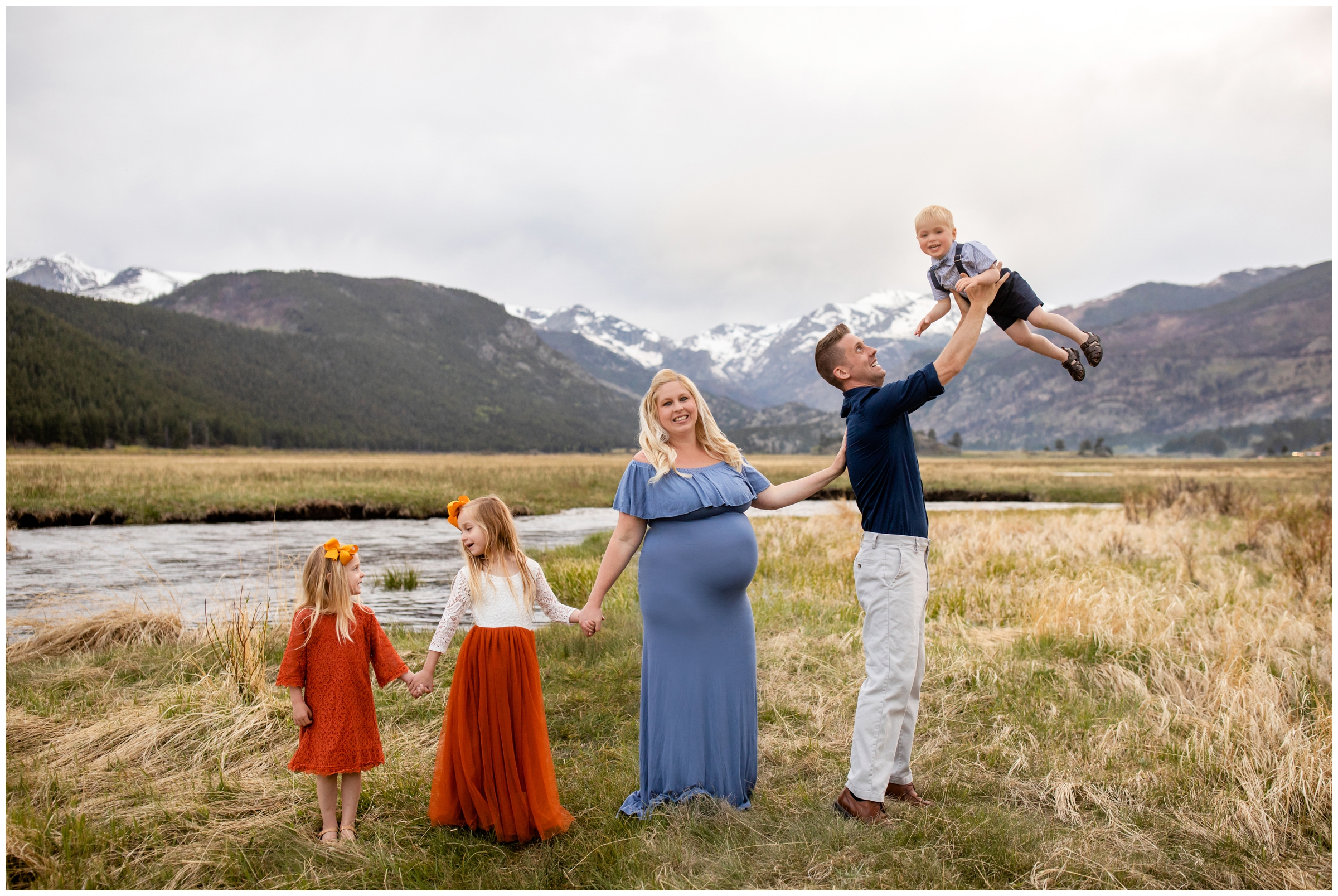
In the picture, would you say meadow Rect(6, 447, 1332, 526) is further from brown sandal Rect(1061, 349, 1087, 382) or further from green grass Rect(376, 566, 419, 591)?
brown sandal Rect(1061, 349, 1087, 382)

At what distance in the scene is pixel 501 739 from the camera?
13.3ft

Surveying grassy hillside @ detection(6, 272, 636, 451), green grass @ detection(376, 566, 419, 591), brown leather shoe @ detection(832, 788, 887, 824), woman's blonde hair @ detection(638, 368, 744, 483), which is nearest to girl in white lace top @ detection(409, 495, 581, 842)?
woman's blonde hair @ detection(638, 368, 744, 483)

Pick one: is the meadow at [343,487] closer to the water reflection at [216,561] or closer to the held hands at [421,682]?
the water reflection at [216,561]

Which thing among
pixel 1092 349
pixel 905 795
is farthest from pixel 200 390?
pixel 1092 349

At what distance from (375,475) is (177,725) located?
39.2 m

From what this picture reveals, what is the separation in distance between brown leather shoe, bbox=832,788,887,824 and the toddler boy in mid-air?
2.43m

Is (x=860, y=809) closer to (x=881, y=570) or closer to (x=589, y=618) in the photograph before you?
(x=881, y=570)

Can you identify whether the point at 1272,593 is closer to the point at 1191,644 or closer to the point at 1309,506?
the point at 1191,644

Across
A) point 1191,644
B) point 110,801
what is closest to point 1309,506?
point 1191,644

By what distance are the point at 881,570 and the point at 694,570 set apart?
3.20 ft

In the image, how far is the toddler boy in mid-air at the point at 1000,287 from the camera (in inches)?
148

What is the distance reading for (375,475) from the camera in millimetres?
42656

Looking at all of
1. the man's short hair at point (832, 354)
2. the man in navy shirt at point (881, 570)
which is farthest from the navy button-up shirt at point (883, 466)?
the man's short hair at point (832, 354)

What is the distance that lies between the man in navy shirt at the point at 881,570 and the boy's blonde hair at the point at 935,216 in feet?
1.92
